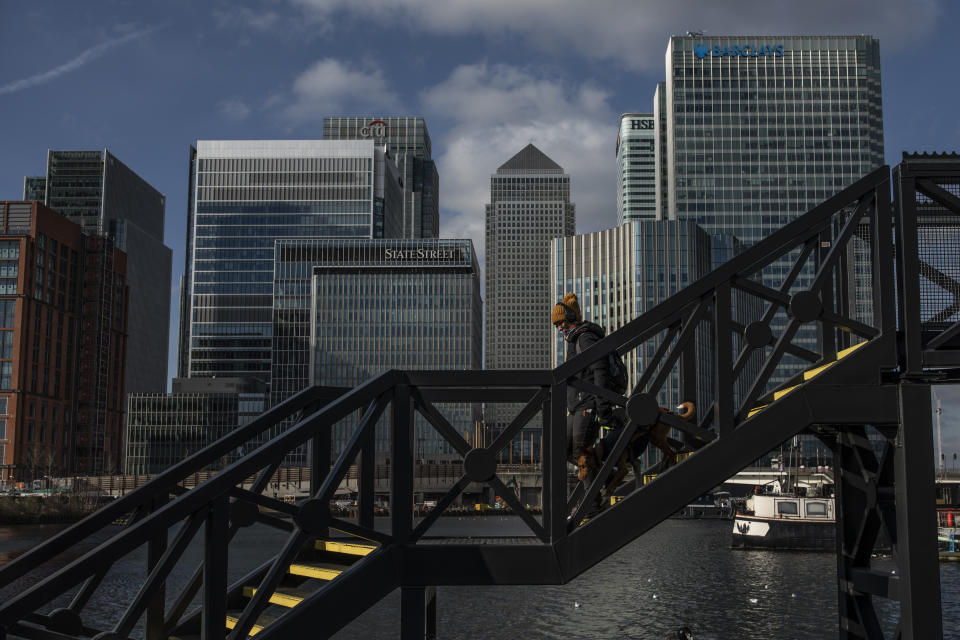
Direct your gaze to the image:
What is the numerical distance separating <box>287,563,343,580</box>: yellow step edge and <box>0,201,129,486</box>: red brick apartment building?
149 metres

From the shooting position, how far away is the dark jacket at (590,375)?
9.29m

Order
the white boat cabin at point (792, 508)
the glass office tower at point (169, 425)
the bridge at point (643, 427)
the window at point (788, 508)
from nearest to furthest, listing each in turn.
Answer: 1. the bridge at point (643, 427)
2. the white boat cabin at point (792, 508)
3. the window at point (788, 508)
4. the glass office tower at point (169, 425)

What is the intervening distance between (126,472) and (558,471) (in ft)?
588

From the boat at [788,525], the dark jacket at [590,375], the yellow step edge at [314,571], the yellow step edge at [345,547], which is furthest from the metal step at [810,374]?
the boat at [788,525]

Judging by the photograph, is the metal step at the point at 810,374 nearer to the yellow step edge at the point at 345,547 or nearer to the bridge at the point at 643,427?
the bridge at the point at 643,427

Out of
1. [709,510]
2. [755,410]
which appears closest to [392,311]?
[709,510]

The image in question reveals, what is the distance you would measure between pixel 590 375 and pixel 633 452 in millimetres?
994

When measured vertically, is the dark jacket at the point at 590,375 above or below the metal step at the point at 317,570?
above

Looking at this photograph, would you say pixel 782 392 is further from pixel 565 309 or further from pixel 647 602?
pixel 647 602

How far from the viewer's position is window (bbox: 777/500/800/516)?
70062mm

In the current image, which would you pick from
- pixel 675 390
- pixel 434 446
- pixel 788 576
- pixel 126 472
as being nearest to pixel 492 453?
pixel 788 576

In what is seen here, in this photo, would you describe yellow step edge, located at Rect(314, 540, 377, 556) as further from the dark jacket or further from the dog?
the dark jacket

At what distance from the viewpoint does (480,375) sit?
9016 mm

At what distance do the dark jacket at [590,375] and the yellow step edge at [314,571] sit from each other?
119 inches
